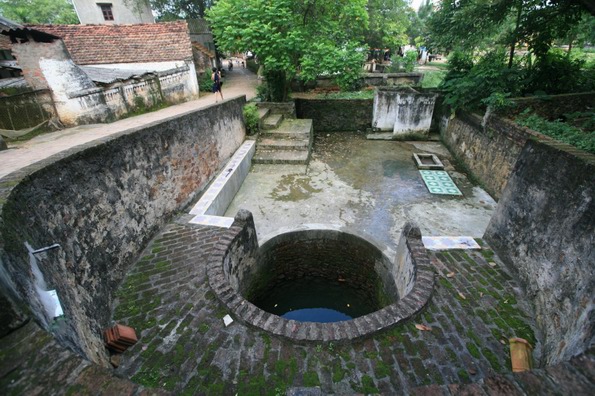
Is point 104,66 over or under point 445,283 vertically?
over

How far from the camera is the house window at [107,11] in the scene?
746 inches

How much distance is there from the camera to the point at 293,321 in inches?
137

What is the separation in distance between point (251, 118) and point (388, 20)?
1594 centimetres

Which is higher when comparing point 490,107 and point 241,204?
point 490,107

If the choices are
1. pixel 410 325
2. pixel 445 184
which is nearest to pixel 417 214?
pixel 445 184

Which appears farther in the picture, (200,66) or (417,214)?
(200,66)

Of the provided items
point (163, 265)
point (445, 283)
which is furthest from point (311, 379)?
point (163, 265)

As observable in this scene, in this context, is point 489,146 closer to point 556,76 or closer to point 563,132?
point 563,132

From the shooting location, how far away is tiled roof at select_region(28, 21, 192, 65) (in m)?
13.6

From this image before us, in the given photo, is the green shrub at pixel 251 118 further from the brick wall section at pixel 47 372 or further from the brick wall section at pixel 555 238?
the brick wall section at pixel 47 372

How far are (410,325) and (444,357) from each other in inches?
18.8

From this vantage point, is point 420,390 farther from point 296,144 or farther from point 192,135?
point 296,144

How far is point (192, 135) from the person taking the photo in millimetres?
6594

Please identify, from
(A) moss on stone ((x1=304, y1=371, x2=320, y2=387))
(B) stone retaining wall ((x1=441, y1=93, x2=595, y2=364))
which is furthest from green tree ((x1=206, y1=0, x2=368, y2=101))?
(A) moss on stone ((x1=304, y1=371, x2=320, y2=387))
